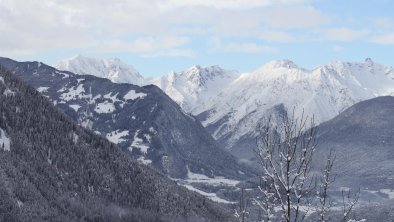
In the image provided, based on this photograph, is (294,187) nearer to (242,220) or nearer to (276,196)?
(276,196)

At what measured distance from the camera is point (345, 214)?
3712 centimetres

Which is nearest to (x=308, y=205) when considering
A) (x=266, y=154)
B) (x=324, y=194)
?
(x=324, y=194)

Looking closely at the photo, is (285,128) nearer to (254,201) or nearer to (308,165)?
(308,165)

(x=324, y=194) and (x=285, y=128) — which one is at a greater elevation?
(x=285, y=128)

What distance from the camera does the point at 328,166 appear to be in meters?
37.4

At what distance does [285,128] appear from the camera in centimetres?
3788

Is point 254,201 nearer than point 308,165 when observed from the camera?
No

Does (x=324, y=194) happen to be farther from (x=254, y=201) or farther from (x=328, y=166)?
(x=254, y=201)

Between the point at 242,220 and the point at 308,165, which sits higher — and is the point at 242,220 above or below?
below

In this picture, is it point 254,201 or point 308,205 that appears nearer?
point 308,205

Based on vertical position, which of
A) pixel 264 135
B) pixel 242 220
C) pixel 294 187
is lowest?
pixel 242 220

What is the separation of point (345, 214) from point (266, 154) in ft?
17.4

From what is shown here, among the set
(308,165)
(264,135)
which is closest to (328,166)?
(308,165)

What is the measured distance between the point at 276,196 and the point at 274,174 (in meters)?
1.60
